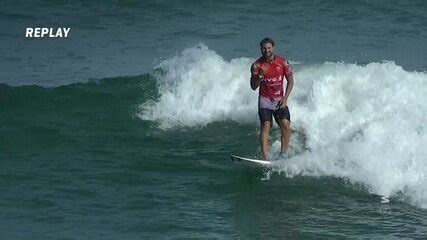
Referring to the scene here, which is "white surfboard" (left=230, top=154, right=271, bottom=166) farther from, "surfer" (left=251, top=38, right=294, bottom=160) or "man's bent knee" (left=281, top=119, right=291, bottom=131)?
"man's bent knee" (left=281, top=119, right=291, bottom=131)

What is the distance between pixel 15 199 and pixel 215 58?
6.70m

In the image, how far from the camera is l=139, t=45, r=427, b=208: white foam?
45.8ft

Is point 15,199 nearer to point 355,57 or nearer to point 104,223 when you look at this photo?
point 104,223

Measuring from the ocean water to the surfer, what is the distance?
0.66 m

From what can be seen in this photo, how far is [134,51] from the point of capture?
73.9 ft

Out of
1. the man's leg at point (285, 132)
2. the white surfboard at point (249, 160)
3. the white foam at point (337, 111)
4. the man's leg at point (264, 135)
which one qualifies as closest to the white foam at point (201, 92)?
the white foam at point (337, 111)

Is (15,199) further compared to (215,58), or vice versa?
(215,58)

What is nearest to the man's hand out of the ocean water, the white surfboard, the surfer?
the surfer

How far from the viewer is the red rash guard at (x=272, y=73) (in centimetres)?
1370

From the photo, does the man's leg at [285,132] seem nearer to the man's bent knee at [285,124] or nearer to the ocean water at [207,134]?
the man's bent knee at [285,124]

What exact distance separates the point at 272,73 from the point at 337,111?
113 inches

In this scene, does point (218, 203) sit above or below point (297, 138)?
below

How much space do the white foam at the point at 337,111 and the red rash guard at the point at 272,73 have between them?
1.13 metres

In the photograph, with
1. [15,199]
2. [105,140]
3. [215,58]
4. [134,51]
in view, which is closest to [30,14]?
[134,51]
